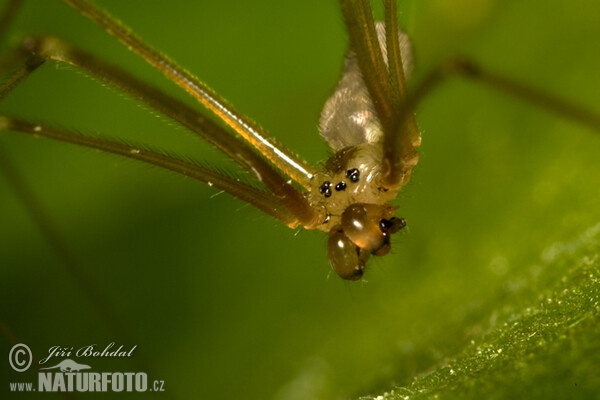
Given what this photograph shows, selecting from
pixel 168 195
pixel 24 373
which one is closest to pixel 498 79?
pixel 168 195

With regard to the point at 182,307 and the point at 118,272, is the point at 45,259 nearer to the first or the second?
the point at 118,272

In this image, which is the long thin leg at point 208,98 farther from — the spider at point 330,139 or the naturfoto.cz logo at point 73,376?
the naturfoto.cz logo at point 73,376

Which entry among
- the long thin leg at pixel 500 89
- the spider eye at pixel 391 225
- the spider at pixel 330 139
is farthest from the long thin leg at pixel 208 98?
the long thin leg at pixel 500 89

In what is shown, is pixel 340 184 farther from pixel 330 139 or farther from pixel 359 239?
pixel 330 139

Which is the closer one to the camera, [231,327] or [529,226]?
[529,226]

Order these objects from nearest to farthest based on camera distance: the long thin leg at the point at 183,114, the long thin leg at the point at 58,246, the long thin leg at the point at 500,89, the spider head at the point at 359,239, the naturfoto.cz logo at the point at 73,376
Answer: the long thin leg at the point at 500,89, the long thin leg at the point at 183,114, the long thin leg at the point at 58,246, the spider head at the point at 359,239, the naturfoto.cz logo at the point at 73,376

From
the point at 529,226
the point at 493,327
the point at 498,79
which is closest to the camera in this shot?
the point at 498,79

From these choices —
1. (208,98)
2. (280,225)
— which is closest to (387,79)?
(208,98)
